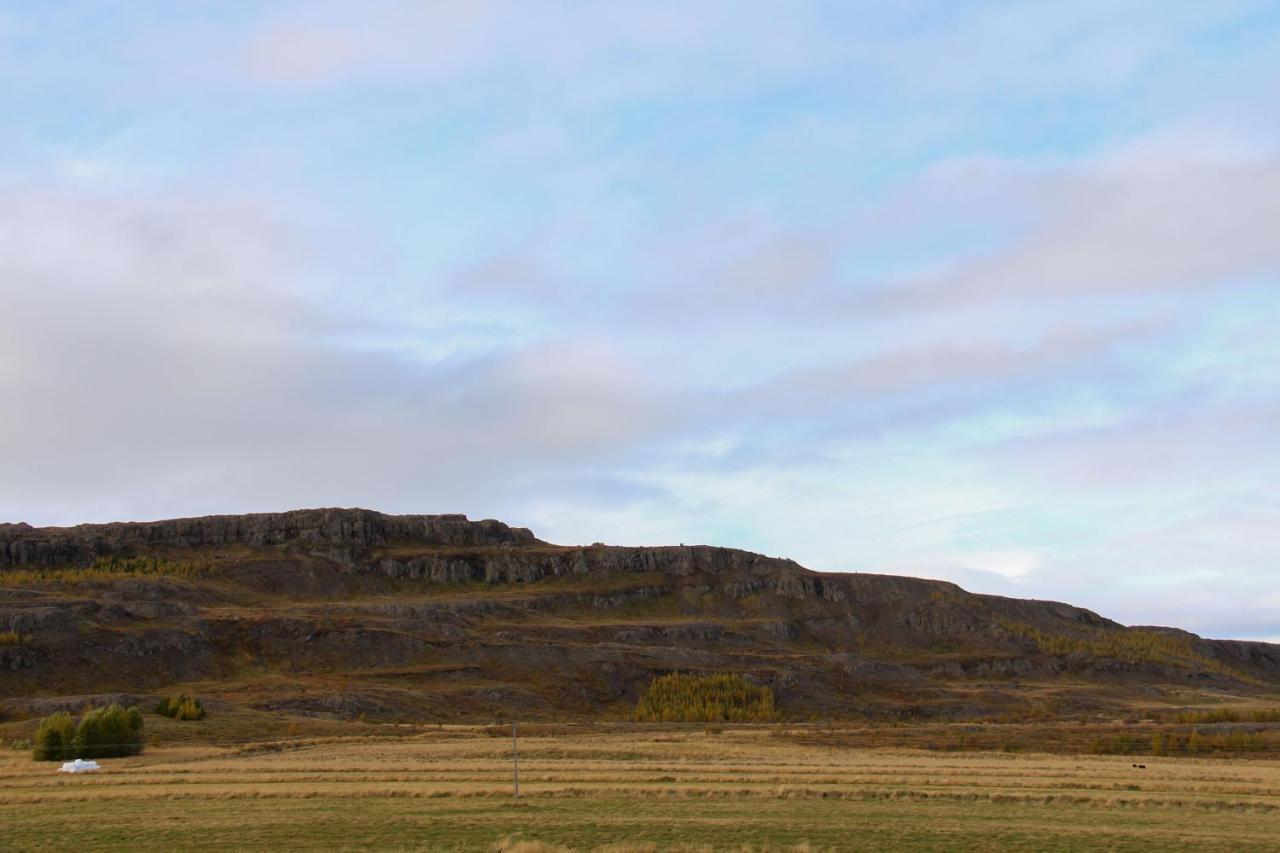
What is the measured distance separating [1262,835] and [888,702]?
103803mm

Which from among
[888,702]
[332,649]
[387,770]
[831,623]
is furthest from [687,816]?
[831,623]

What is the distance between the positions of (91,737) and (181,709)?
859 inches

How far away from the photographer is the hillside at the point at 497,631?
123562 millimetres

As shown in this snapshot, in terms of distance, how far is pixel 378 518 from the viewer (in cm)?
19625

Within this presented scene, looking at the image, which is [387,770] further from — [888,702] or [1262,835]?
[888,702]

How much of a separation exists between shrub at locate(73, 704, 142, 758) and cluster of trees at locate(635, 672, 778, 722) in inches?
2319

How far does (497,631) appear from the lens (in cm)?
14925

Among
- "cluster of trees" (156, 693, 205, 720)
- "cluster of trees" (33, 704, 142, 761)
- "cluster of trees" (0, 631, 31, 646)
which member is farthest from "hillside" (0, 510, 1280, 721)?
"cluster of trees" (33, 704, 142, 761)

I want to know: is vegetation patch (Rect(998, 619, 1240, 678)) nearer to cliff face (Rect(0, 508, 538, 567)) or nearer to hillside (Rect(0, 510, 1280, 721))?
hillside (Rect(0, 510, 1280, 721))

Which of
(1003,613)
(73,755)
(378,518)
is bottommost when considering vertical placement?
(73,755)

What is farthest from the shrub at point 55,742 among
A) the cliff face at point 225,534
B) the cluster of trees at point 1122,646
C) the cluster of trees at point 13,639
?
the cluster of trees at point 1122,646

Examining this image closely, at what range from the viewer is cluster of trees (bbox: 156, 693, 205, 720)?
88250 mm

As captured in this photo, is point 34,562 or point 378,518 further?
point 378,518

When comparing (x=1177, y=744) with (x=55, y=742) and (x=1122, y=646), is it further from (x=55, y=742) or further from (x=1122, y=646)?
(x=1122, y=646)
